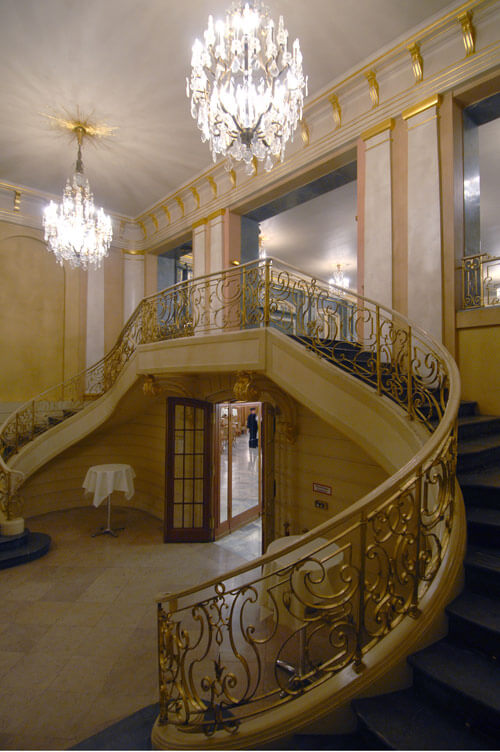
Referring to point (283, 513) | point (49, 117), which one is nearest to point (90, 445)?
point (283, 513)

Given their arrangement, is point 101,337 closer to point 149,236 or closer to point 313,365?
point 149,236

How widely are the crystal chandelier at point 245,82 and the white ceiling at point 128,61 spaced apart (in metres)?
1.33

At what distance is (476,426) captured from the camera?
11.0ft

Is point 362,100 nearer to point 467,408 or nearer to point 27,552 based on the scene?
point 467,408

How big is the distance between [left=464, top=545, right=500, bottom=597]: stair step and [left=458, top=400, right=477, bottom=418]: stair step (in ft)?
5.40

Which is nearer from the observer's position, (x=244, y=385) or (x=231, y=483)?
(x=244, y=385)

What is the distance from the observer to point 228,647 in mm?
3773

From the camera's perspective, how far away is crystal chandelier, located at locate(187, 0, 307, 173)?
125 inches

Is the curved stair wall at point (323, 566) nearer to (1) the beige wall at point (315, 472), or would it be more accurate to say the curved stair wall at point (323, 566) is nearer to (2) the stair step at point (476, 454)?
(2) the stair step at point (476, 454)

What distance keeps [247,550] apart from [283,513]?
125cm

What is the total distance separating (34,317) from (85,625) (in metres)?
6.18

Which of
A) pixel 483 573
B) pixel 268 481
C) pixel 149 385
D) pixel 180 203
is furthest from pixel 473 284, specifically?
pixel 180 203

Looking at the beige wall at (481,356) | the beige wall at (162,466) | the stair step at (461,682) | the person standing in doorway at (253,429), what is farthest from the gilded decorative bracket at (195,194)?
the stair step at (461,682)

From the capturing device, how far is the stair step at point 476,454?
112 inches
